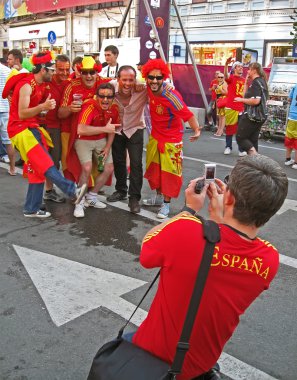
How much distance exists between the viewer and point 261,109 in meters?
7.40

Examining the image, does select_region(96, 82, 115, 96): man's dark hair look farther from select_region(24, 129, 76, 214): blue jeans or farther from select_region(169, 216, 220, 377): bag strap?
select_region(169, 216, 220, 377): bag strap

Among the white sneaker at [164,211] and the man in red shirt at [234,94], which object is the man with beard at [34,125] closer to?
the white sneaker at [164,211]

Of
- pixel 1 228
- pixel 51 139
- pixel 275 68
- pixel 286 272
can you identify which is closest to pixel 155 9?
pixel 275 68

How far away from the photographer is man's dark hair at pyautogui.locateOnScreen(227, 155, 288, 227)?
60.4 inches

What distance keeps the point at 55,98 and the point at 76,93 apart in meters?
0.31

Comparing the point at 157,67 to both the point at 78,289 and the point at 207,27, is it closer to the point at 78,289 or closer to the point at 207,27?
the point at 78,289

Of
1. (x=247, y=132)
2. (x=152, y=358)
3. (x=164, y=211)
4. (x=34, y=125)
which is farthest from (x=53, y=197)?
(x=152, y=358)

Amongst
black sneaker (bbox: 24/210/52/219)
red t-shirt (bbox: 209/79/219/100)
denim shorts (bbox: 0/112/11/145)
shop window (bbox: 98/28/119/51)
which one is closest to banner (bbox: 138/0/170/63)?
red t-shirt (bbox: 209/79/219/100)

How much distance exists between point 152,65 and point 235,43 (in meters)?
16.5

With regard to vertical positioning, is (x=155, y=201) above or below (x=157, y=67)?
below

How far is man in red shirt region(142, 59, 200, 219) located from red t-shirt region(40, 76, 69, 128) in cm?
119

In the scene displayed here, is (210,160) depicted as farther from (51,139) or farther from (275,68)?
(275,68)

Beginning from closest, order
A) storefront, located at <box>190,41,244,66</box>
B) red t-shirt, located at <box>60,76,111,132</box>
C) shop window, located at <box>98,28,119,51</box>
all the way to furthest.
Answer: red t-shirt, located at <box>60,76,111,132</box>
storefront, located at <box>190,41,244,66</box>
shop window, located at <box>98,28,119,51</box>

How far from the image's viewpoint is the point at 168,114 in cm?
494
